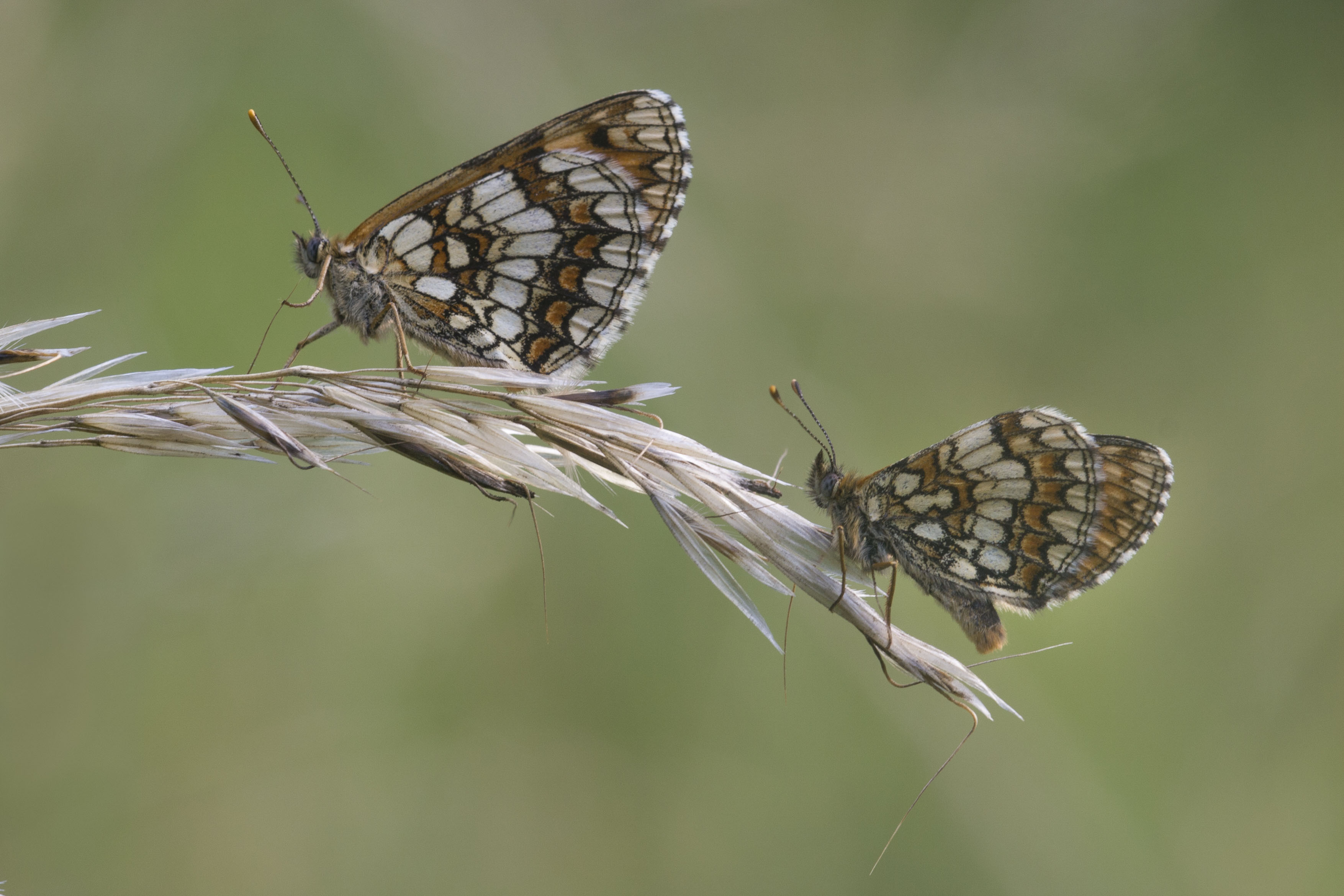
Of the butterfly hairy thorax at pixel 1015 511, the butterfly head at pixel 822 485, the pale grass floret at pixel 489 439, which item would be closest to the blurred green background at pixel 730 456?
the butterfly head at pixel 822 485

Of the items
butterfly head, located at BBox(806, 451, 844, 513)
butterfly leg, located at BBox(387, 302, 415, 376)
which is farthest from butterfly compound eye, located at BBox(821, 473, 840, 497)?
butterfly leg, located at BBox(387, 302, 415, 376)

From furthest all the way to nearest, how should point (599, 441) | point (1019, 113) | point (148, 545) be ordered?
1. point (1019, 113)
2. point (148, 545)
3. point (599, 441)

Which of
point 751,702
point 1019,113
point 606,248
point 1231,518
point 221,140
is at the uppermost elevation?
point 1019,113

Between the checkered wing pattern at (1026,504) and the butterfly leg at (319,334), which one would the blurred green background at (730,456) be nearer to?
the butterfly leg at (319,334)

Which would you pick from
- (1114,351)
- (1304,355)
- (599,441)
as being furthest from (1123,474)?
(1304,355)

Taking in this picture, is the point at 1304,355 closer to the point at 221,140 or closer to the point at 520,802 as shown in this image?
the point at 520,802

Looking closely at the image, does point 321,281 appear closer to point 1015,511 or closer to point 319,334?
point 319,334
